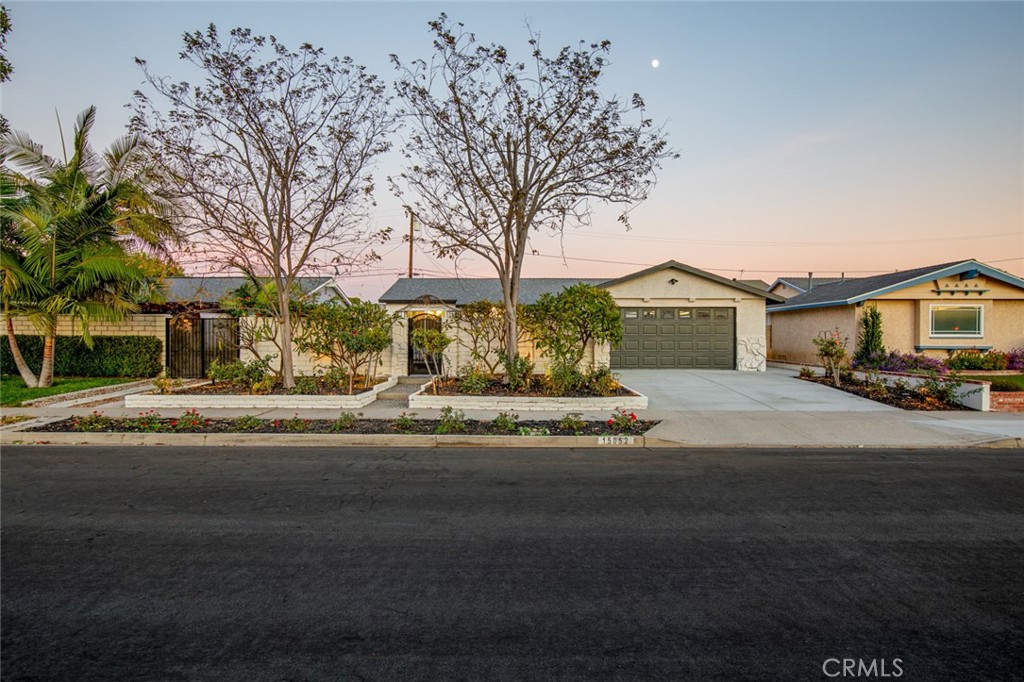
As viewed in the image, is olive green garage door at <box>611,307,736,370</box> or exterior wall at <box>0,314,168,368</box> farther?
olive green garage door at <box>611,307,736,370</box>

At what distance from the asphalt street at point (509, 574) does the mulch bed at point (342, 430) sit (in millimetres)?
2495

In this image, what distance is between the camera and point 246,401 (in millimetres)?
12406

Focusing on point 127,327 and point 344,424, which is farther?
point 127,327

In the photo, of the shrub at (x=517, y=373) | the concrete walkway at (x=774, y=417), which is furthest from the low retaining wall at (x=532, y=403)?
the shrub at (x=517, y=373)

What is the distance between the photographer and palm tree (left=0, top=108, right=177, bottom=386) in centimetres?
1398

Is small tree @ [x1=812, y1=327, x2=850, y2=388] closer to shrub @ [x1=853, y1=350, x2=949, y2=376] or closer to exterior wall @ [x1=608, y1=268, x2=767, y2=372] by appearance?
shrub @ [x1=853, y1=350, x2=949, y2=376]

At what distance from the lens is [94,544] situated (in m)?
4.52

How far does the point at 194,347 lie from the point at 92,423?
8089 mm

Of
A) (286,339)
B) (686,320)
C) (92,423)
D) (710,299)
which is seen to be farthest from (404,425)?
(710,299)

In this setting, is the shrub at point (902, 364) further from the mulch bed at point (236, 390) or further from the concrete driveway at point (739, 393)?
the mulch bed at point (236, 390)

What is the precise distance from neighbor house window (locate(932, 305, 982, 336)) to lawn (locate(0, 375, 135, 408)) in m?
29.2

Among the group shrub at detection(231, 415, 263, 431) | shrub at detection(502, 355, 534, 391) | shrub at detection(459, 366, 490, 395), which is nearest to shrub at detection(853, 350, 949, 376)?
shrub at detection(502, 355, 534, 391)

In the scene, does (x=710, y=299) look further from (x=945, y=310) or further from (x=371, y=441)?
(x=371, y=441)

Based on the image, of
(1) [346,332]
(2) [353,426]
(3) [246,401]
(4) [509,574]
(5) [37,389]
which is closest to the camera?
(4) [509,574]
